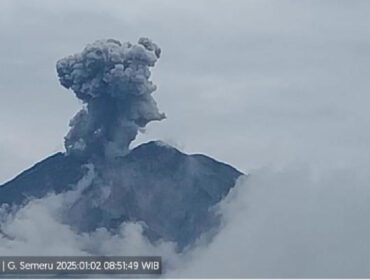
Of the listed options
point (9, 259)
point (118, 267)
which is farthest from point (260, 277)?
point (9, 259)

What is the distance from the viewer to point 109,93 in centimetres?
675

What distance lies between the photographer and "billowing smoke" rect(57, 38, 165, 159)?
6.58 metres

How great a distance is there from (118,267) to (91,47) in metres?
1.01

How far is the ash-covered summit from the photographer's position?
21.5ft

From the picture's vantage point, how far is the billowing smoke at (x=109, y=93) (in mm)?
6582

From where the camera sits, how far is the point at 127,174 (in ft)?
21.8

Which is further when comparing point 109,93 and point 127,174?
point 109,93

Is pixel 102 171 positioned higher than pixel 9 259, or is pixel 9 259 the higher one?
pixel 102 171

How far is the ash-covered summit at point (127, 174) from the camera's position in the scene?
655cm

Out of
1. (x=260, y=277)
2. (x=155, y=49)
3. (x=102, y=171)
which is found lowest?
(x=260, y=277)

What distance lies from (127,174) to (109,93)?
1.32ft

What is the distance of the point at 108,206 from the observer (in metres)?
6.56

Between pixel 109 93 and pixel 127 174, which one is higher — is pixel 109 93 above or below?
above

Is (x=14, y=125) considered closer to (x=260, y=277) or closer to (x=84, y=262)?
(x=84, y=262)
